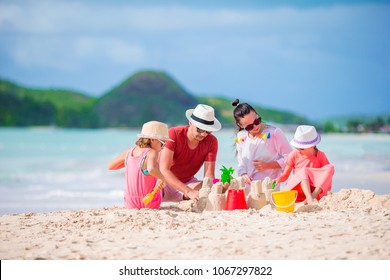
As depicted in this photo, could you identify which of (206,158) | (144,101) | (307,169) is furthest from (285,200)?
(144,101)

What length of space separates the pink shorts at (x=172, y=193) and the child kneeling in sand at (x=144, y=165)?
63 cm

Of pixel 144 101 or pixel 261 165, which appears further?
pixel 144 101

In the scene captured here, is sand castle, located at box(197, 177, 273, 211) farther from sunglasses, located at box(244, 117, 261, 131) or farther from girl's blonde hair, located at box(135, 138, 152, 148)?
sunglasses, located at box(244, 117, 261, 131)

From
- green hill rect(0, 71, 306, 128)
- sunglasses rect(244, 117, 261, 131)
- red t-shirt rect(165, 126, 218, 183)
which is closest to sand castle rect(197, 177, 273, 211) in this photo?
red t-shirt rect(165, 126, 218, 183)

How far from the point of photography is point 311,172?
5.42 meters

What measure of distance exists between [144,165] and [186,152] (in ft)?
2.20

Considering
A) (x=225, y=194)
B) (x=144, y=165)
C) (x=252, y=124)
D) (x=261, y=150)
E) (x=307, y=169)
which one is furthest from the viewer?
(x=261, y=150)

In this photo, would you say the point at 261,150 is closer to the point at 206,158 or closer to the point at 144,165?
the point at 206,158

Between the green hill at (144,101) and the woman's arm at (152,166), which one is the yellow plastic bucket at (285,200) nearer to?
the woman's arm at (152,166)

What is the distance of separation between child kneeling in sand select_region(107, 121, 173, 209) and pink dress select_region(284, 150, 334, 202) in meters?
1.20

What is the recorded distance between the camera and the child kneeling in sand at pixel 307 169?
5.35 meters

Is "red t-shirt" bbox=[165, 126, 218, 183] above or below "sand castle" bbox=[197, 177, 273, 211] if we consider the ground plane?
above

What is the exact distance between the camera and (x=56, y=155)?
60.0 ft

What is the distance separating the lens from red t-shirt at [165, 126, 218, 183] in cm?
533
